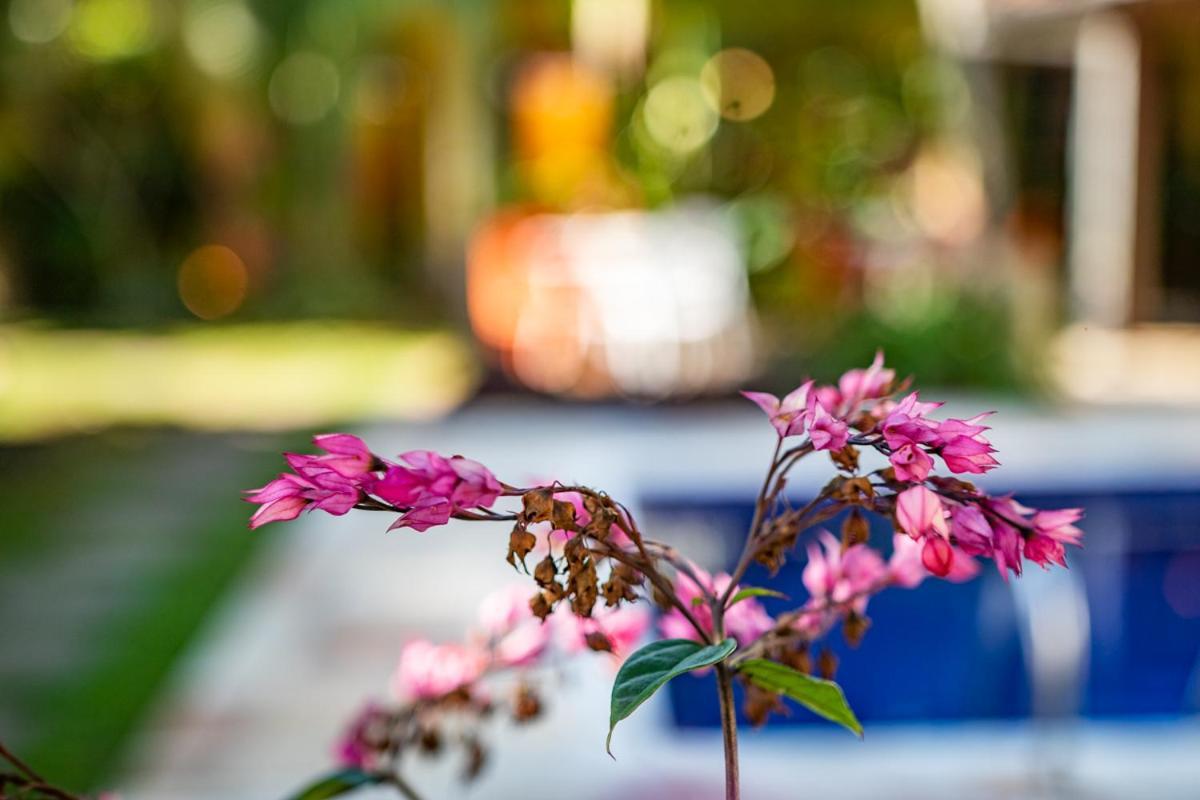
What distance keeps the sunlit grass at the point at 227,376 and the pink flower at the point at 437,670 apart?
661 centimetres

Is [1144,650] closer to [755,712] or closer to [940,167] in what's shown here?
[755,712]

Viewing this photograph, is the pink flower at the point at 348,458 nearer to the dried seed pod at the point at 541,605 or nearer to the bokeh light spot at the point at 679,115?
the dried seed pod at the point at 541,605

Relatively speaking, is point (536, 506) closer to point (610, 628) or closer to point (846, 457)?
point (846, 457)

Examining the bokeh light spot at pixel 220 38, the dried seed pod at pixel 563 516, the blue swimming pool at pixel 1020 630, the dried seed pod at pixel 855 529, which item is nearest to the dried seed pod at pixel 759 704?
the dried seed pod at pixel 855 529

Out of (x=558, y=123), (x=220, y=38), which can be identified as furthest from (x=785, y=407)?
(x=220, y=38)

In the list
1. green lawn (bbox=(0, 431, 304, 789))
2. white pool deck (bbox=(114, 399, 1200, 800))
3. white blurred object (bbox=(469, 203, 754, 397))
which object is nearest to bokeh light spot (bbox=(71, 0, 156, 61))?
white blurred object (bbox=(469, 203, 754, 397))

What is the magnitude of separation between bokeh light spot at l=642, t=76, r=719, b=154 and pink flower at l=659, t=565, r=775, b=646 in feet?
31.4

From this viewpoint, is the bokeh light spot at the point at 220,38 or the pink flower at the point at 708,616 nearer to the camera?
the pink flower at the point at 708,616

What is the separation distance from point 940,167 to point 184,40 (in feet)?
21.6

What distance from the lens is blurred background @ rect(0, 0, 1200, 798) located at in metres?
3.58

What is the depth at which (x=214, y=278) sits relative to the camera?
43.3 ft

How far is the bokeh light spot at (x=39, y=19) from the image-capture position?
11.4 metres

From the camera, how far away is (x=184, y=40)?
1184 cm

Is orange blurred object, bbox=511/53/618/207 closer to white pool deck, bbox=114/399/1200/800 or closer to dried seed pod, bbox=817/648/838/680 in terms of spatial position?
white pool deck, bbox=114/399/1200/800
